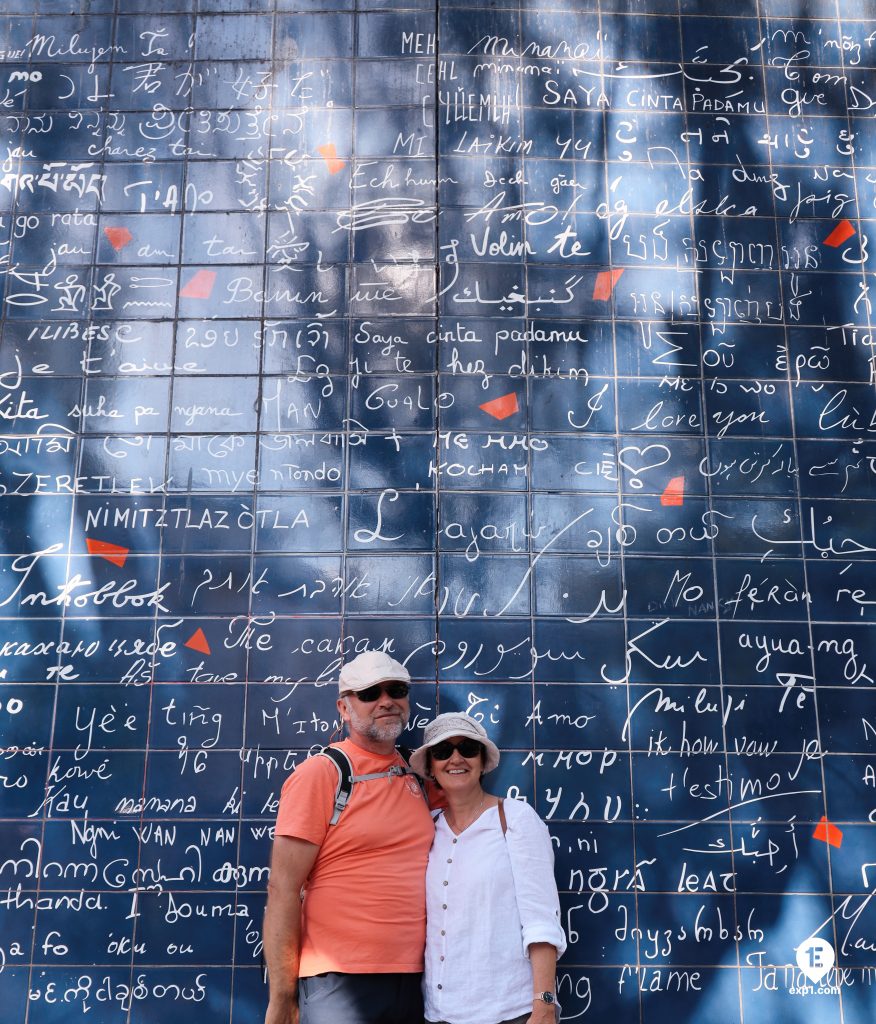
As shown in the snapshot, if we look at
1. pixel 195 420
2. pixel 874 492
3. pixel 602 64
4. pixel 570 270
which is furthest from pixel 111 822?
pixel 602 64

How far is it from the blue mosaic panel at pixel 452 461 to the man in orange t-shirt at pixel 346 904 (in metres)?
0.63

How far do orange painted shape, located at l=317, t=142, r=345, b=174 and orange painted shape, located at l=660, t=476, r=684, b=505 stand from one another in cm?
223

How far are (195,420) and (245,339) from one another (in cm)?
46

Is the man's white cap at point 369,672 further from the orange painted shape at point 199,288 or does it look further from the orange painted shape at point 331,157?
the orange painted shape at point 331,157

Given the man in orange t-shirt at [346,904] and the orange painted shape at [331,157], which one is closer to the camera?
the man in orange t-shirt at [346,904]

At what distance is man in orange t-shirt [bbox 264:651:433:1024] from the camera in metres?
3.40

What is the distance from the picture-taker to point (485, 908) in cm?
337

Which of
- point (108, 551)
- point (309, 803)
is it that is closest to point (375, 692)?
point (309, 803)

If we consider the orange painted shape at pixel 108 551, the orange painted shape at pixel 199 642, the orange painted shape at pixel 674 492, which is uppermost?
the orange painted shape at pixel 674 492

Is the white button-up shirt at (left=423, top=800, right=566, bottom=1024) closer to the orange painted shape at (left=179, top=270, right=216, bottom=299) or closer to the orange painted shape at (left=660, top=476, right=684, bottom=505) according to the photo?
the orange painted shape at (left=660, top=476, right=684, bottom=505)

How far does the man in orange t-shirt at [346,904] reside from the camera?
3400 millimetres

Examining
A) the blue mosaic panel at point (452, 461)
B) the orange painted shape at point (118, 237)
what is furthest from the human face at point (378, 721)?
the orange painted shape at point (118, 237)

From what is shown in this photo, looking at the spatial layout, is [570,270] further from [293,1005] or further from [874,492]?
[293,1005]

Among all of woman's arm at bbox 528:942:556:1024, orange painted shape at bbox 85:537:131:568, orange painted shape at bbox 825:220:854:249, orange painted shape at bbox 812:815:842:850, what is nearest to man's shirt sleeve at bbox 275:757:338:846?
woman's arm at bbox 528:942:556:1024
